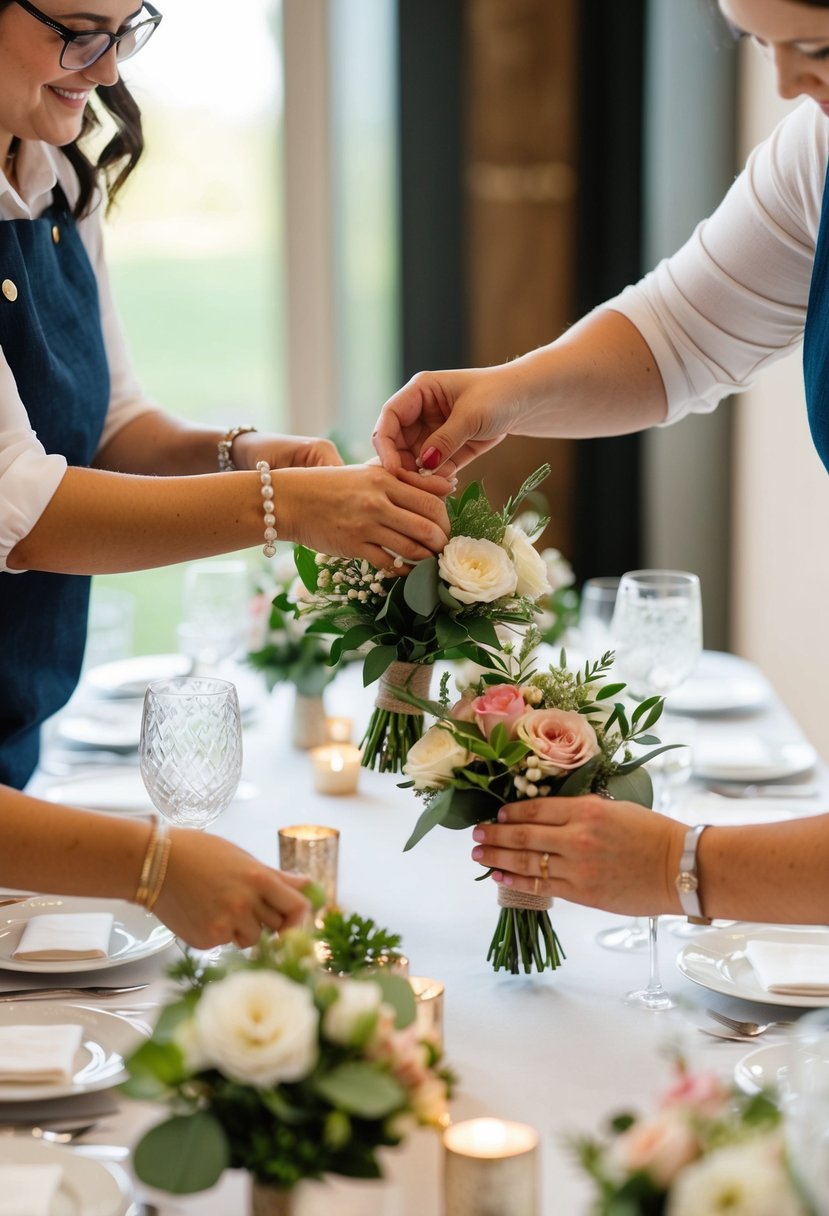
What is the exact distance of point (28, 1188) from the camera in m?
0.95

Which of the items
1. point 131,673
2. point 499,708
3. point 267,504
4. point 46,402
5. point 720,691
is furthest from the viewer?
point 131,673

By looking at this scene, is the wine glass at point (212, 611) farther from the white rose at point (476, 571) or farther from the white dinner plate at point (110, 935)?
the white rose at point (476, 571)

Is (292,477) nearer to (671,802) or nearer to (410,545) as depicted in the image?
(410,545)

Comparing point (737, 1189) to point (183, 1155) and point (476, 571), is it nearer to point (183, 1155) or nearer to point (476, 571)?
point (183, 1155)

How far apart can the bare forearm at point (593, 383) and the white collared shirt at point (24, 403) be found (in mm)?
634

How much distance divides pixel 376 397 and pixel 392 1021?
11.6ft

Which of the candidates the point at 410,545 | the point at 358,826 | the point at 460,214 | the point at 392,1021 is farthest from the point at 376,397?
the point at 392,1021

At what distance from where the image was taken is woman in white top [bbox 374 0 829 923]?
1.27m

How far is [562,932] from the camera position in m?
1.56

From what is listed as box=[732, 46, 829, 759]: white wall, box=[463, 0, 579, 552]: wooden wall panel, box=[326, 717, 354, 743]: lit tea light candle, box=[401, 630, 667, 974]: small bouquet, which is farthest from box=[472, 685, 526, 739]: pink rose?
box=[463, 0, 579, 552]: wooden wall panel

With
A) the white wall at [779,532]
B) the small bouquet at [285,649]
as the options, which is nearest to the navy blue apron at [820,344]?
the small bouquet at [285,649]

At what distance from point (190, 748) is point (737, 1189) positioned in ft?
2.84

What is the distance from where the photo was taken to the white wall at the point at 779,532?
338 centimetres

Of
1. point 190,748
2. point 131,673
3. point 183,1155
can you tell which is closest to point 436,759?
point 190,748
